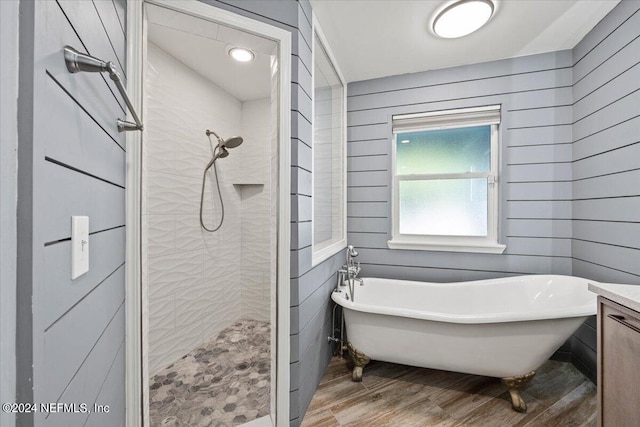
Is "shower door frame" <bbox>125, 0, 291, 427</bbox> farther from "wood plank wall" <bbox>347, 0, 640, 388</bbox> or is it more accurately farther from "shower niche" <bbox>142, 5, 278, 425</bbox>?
"wood plank wall" <bbox>347, 0, 640, 388</bbox>

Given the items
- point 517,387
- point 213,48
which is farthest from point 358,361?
point 213,48

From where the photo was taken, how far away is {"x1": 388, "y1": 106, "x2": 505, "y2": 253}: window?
89.2 inches

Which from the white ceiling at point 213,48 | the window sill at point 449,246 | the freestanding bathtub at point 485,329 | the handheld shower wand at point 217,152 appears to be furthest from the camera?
the handheld shower wand at point 217,152

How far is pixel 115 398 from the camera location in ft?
2.96

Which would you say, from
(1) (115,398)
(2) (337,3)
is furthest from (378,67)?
(1) (115,398)

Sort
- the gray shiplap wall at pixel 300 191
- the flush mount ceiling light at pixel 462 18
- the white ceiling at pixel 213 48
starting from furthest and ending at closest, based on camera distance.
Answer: the flush mount ceiling light at pixel 462 18 < the gray shiplap wall at pixel 300 191 < the white ceiling at pixel 213 48

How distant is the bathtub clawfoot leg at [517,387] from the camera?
1.55 m

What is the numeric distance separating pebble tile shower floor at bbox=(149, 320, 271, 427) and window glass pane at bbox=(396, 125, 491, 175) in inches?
80.9

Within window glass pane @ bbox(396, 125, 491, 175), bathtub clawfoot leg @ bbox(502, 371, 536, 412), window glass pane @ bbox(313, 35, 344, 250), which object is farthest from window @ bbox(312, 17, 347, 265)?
bathtub clawfoot leg @ bbox(502, 371, 536, 412)

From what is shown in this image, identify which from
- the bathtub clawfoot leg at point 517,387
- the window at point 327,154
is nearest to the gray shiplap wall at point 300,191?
the window at point 327,154

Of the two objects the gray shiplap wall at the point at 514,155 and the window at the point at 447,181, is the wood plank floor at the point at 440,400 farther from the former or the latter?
the window at the point at 447,181

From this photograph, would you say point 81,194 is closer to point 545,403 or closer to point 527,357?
point 527,357

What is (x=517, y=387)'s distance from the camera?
1.58 metres

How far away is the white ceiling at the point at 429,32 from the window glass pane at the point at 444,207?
1017mm
